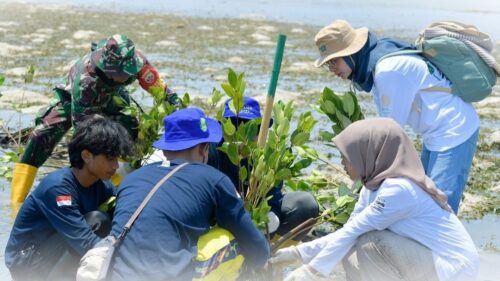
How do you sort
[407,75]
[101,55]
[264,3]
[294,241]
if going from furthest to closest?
1. [264,3]
2. [101,55]
3. [294,241]
4. [407,75]

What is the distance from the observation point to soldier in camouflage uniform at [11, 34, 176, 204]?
5.39 m

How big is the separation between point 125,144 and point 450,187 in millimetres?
1598

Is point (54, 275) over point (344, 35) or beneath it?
beneath

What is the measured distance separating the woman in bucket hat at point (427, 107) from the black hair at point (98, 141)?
1205mm

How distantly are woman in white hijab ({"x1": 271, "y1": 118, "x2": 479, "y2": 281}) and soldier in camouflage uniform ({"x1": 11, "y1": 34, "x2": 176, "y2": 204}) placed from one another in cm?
172

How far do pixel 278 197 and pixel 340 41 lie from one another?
2.89ft

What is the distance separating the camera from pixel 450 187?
432 cm

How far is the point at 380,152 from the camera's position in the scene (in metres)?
3.70

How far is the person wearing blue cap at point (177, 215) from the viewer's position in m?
3.44

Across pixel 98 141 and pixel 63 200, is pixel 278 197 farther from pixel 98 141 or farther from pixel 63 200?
pixel 63 200

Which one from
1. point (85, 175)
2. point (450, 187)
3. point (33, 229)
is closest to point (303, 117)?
point (450, 187)

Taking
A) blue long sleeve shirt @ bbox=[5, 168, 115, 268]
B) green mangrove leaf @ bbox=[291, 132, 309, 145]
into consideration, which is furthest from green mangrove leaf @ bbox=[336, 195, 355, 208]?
blue long sleeve shirt @ bbox=[5, 168, 115, 268]

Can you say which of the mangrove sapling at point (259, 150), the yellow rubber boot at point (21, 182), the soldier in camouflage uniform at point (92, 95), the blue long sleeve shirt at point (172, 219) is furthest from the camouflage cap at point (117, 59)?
the blue long sleeve shirt at point (172, 219)

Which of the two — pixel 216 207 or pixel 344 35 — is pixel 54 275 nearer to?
pixel 216 207
